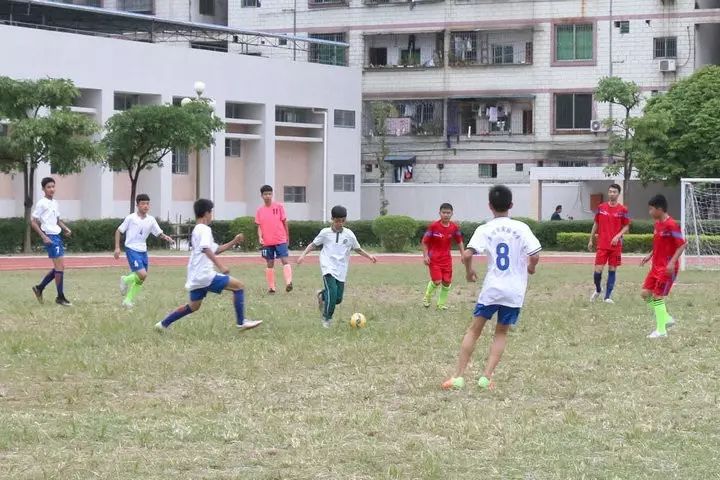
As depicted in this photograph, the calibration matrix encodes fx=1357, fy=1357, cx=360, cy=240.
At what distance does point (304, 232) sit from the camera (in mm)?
44938

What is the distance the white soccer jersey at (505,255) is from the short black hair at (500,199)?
0.12m

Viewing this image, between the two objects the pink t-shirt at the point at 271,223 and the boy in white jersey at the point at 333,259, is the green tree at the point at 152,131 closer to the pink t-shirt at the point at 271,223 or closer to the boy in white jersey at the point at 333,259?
the pink t-shirt at the point at 271,223

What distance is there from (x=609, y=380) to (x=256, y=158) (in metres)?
44.2

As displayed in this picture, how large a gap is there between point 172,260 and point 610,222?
57.1ft

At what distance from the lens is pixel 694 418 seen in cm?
1061

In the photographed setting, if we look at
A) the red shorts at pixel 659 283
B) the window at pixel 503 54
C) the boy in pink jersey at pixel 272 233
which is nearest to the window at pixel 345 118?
the window at pixel 503 54

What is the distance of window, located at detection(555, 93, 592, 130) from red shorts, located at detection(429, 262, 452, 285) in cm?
3932

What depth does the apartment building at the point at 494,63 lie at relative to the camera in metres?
57.2

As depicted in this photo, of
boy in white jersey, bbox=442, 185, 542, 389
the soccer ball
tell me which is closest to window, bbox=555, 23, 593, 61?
the soccer ball

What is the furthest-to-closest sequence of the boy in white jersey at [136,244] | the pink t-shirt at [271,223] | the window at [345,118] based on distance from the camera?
the window at [345,118] → the pink t-shirt at [271,223] → the boy in white jersey at [136,244]

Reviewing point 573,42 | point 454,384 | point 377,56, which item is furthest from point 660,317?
point 377,56

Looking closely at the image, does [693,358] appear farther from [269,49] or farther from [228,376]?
[269,49]

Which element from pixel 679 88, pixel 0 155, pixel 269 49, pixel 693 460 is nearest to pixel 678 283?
pixel 693 460

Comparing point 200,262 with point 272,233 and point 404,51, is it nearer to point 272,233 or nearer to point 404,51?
point 272,233
